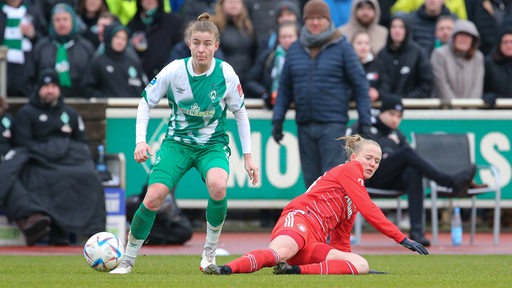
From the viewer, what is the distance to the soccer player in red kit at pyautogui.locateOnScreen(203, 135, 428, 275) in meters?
9.90

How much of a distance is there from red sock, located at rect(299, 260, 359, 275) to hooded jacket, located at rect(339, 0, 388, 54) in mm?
8301

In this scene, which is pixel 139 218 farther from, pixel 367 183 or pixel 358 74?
pixel 367 183

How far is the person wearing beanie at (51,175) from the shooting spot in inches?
603

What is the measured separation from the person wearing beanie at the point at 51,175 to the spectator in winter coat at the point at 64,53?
161 cm

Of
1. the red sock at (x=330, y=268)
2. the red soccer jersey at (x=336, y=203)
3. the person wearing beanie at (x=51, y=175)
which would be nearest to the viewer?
the red sock at (x=330, y=268)

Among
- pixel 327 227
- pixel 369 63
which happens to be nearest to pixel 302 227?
pixel 327 227

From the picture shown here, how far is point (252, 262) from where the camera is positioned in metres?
9.73

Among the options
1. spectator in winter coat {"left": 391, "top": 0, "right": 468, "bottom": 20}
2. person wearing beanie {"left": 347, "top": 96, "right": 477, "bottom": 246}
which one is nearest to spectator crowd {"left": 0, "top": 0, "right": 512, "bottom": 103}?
spectator in winter coat {"left": 391, "top": 0, "right": 468, "bottom": 20}

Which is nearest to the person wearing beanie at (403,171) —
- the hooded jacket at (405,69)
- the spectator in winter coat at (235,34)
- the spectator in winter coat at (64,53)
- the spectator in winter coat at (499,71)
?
the hooded jacket at (405,69)

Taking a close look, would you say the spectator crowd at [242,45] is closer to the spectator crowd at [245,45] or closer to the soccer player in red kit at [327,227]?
the spectator crowd at [245,45]

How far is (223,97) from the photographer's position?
10.8 meters

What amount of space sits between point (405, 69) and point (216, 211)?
26.5ft

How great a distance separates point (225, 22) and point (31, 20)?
2817mm

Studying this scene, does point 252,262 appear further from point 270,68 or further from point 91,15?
point 91,15
